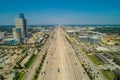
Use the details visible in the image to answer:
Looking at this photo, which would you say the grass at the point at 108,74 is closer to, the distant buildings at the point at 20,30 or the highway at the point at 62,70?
the highway at the point at 62,70

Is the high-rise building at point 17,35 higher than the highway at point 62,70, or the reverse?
the high-rise building at point 17,35

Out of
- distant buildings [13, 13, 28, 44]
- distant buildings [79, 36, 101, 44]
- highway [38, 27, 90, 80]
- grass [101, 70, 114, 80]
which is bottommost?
grass [101, 70, 114, 80]

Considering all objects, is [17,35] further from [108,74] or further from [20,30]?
[108,74]

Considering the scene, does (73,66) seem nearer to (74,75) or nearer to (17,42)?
(74,75)

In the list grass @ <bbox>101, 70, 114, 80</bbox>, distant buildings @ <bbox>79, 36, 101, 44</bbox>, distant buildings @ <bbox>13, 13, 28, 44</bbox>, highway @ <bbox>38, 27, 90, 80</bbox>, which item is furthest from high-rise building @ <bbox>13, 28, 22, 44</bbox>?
grass @ <bbox>101, 70, 114, 80</bbox>

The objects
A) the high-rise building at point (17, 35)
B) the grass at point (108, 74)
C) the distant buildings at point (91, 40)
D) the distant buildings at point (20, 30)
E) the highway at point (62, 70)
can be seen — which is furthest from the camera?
the distant buildings at point (20, 30)

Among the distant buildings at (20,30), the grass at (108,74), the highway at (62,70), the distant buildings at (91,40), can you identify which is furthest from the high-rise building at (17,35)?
the grass at (108,74)

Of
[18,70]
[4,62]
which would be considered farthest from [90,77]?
[4,62]

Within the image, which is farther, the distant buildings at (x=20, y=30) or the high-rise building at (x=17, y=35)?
the distant buildings at (x=20, y=30)

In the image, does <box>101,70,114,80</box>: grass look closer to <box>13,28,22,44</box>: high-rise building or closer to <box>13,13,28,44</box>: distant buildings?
<box>13,28,22,44</box>: high-rise building
